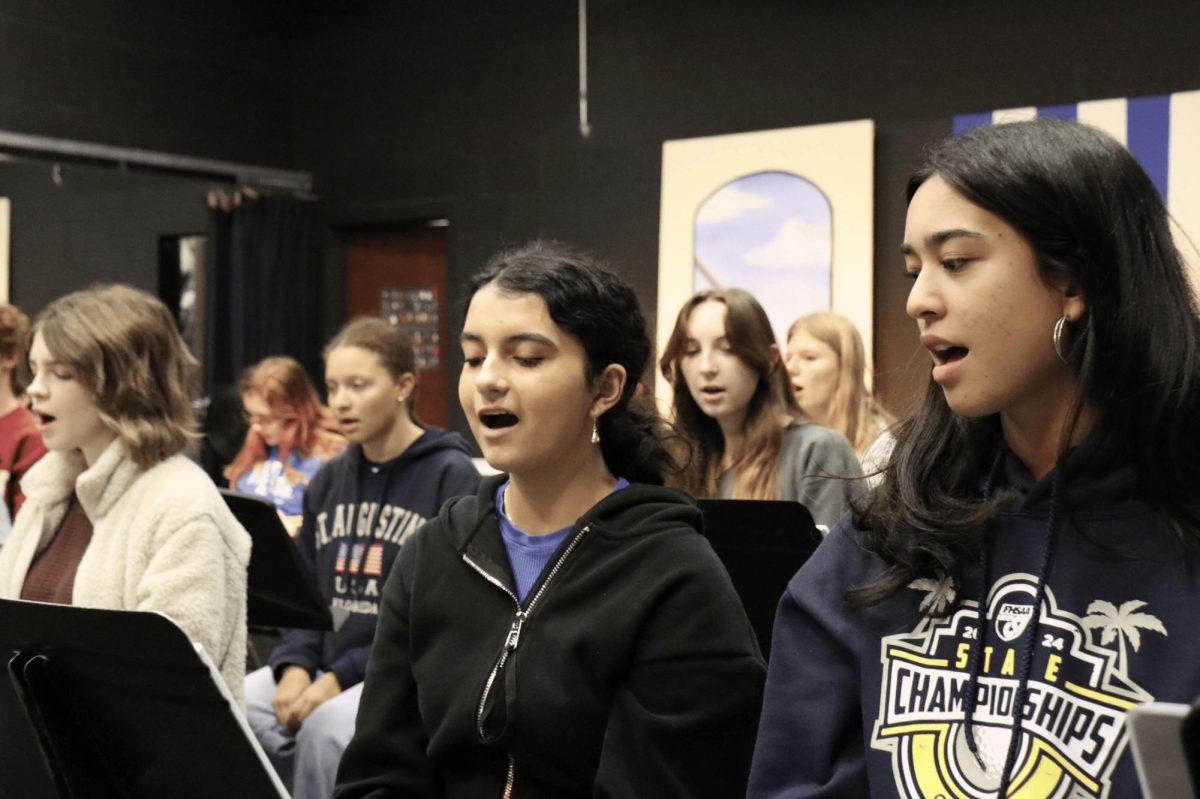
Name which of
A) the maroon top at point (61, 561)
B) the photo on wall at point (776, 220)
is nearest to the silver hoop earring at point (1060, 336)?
the maroon top at point (61, 561)

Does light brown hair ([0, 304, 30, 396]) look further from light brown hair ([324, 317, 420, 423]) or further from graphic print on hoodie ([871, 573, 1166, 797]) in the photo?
graphic print on hoodie ([871, 573, 1166, 797])

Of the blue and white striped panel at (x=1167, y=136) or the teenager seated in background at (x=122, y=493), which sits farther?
the blue and white striped panel at (x=1167, y=136)

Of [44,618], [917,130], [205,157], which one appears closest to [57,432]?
[44,618]

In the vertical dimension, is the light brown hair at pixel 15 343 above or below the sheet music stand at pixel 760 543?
above

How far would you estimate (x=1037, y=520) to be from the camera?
1.36 meters

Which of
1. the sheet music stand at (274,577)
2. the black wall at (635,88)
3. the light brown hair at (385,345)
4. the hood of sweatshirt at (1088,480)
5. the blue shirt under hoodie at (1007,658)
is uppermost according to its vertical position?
the black wall at (635,88)

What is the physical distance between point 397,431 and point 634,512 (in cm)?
198

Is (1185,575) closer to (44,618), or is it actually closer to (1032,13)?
(44,618)

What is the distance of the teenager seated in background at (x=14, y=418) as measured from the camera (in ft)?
13.6

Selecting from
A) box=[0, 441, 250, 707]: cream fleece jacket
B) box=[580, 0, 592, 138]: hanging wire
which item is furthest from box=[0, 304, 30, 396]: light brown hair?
box=[580, 0, 592, 138]: hanging wire

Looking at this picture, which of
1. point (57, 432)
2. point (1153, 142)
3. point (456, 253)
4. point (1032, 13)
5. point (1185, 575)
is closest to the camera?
point (1185, 575)

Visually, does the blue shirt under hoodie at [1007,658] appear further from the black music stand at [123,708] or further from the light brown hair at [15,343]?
the light brown hair at [15,343]

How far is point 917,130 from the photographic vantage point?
226 inches

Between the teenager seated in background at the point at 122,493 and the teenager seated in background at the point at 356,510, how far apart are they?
832 mm
